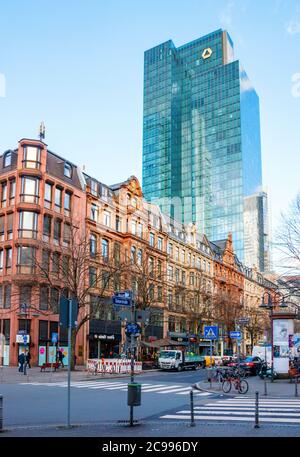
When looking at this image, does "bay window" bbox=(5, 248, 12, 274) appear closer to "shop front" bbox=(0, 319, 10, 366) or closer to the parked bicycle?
"shop front" bbox=(0, 319, 10, 366)

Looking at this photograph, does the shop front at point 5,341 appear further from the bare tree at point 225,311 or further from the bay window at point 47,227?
the bare tree at point 225,311

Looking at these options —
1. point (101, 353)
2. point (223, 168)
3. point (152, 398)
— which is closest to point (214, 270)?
point (101, 353)

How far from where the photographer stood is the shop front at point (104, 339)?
167ft

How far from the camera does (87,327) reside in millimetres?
50094

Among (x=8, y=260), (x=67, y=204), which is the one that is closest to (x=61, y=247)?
(x=67, y=204)

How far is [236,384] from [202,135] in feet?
416

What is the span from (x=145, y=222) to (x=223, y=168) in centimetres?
7794

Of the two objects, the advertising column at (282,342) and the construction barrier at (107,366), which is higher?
the advertising column at (282,342)

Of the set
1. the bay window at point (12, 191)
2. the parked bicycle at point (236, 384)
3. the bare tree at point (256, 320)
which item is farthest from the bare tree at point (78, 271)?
the bare tree at point (256, 320)

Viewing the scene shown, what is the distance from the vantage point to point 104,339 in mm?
52250

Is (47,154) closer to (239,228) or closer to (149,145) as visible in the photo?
(239,228)

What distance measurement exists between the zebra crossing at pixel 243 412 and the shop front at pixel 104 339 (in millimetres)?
33928

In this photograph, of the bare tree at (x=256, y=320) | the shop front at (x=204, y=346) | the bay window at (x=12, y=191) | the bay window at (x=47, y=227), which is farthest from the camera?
the bare tree at (x=256, y=320)

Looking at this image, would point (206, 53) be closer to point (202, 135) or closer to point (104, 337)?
point (202, 135)
